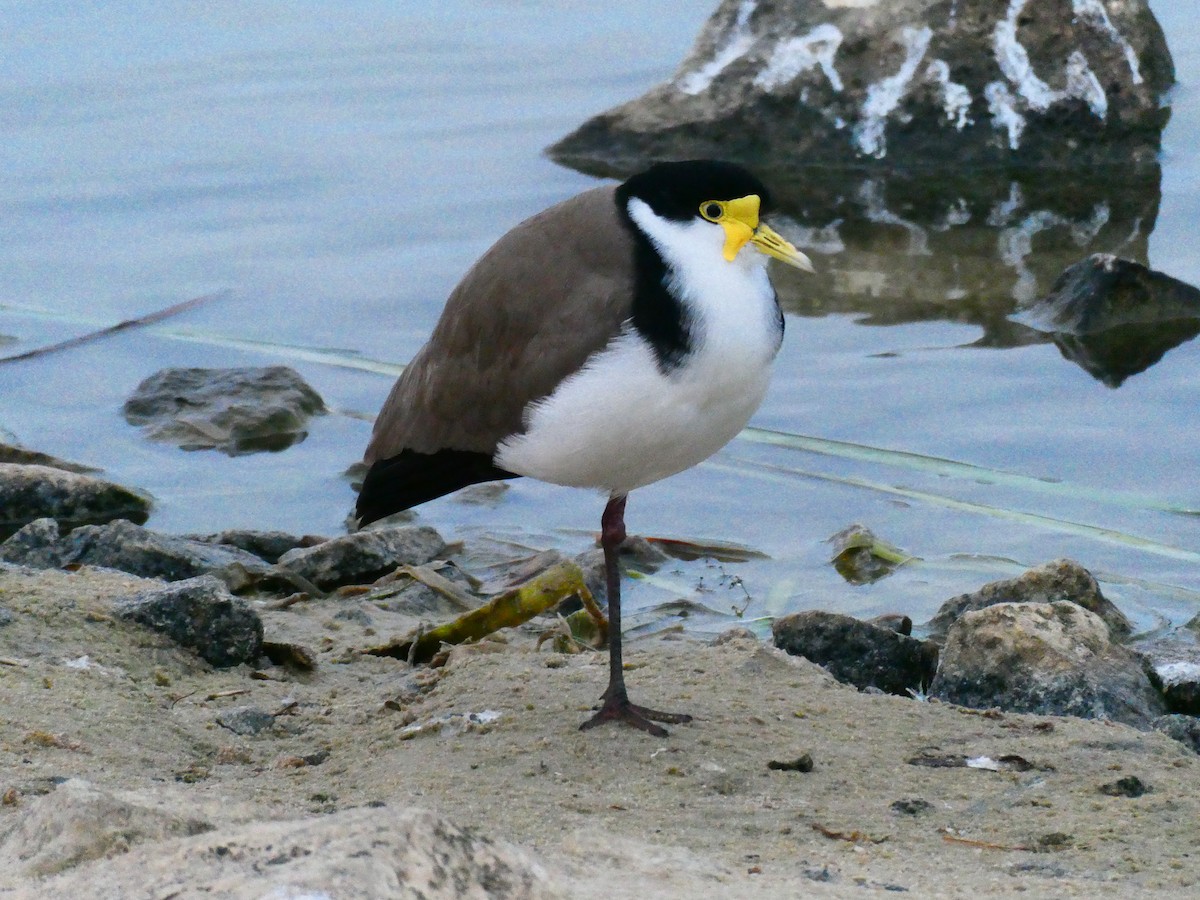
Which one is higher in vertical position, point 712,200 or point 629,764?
point 712,200

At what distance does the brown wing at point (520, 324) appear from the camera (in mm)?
4684

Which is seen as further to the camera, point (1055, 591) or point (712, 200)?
point (1055, 591)

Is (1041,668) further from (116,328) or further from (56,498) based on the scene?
(116,328)

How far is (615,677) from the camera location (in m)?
4.95

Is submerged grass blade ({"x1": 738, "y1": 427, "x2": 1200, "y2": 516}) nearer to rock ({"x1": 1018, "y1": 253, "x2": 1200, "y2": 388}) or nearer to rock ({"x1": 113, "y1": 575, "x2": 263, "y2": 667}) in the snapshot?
rock ({"x1": 1018, "y1": 253, "x2": 1200, "y2": 388})

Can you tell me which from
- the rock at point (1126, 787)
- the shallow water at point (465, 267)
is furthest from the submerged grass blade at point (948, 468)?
the rock at point (1126, 787)

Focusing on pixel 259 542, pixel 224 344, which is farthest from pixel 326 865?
pixel 224 344

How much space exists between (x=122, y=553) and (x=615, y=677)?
7.32ft

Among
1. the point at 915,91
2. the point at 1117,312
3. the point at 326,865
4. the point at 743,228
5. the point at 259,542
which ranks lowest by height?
the point at 259,542

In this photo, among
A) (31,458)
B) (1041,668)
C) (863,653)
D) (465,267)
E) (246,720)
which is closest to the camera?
(246,720)

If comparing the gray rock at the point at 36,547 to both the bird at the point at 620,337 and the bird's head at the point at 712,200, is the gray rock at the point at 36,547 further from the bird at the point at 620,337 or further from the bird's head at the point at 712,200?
the bird's head at the point at 712,200

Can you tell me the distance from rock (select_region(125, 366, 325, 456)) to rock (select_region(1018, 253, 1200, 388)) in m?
3.71

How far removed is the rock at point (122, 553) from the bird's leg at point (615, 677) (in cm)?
173

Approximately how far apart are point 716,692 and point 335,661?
1.22m
